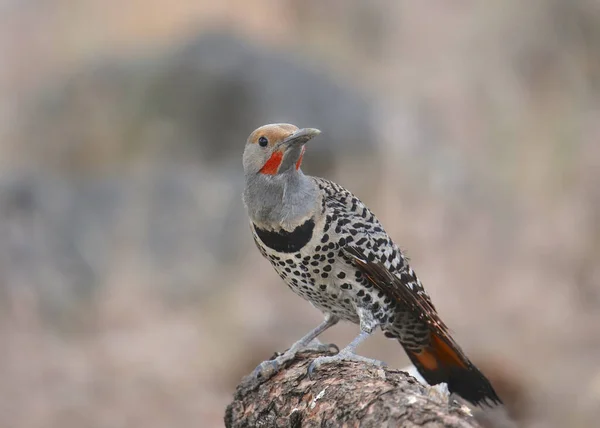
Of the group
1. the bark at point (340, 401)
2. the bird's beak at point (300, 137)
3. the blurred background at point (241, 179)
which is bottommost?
the bark at point (340, 401)

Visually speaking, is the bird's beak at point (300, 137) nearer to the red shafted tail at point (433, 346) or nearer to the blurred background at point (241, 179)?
the red shafted tail at point (433, 346)

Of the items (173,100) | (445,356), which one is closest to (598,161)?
(173,100)

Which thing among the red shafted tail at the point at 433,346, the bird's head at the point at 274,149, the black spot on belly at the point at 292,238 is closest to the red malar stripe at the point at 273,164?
the bird's head at the point at 274,149

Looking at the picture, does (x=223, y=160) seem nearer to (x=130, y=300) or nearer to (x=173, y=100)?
(x=173, y=100)

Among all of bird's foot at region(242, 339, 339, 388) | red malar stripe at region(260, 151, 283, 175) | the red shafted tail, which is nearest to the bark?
bird's foot at region(242, 339, 339, 388)

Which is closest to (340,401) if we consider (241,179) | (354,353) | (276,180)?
(354,353)

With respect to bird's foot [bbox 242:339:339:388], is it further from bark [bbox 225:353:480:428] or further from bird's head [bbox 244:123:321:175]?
bird's head [bbox 244:123:321:175]

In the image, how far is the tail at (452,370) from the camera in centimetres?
290

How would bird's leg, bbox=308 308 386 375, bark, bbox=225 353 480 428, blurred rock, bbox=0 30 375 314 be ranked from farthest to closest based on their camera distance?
blurred rock, bbox=0 30 375 314, bird's leg, bbox=308 308 386 375, bark, bbox=225 353 480 428

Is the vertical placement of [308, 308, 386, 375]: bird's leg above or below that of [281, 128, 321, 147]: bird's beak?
below

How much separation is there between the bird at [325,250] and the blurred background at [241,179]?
3.70 meters

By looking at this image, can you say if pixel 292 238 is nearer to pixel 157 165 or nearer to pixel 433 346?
pixel 433 346

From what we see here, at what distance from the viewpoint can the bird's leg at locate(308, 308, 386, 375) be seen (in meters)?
2.52

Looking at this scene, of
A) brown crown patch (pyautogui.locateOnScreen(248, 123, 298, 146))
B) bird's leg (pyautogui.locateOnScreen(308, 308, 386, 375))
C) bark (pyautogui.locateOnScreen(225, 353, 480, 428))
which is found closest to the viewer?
bark (pyautogui.locateOnScreen(225, 353, 480, 428))
